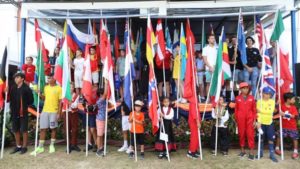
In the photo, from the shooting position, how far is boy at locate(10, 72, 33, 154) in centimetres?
781

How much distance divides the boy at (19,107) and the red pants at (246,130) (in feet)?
17.3

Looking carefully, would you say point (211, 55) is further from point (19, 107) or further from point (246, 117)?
point (19, 107)

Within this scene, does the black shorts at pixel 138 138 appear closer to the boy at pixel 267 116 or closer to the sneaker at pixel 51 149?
the sneaker at pixel 51 149

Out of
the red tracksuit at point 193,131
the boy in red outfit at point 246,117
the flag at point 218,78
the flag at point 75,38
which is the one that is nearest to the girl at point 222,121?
the flag at point 218,78

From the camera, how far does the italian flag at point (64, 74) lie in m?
7.79

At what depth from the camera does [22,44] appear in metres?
9.94

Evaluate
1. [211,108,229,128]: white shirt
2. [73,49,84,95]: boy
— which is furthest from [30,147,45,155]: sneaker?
[211,108,229,128]: white shirt

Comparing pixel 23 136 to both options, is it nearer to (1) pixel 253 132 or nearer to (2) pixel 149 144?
(2) pixel 149 144

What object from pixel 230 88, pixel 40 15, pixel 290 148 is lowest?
pixel 290 148

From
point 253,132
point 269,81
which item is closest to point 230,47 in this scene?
point 269,81

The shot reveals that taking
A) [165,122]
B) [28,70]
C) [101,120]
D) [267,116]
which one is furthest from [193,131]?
[28,70]

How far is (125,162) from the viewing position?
7191 millimetres

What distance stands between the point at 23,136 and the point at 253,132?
564 cm

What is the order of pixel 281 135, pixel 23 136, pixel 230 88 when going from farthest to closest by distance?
pixel 230 88
pixel 23 136
pixel 281 135
